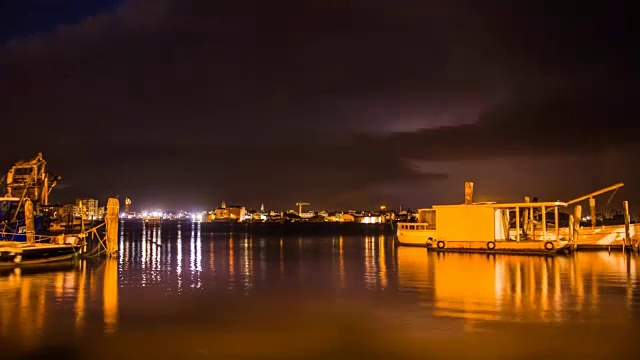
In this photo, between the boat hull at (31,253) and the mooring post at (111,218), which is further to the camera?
the mooring post at (111,218)

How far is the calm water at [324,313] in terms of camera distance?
14.3 m

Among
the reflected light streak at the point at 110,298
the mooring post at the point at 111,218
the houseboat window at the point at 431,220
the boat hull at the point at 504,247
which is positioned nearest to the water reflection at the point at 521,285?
the boat hull at the point at 504,247

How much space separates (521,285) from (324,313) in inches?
A: 417

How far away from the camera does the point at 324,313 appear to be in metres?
19.4

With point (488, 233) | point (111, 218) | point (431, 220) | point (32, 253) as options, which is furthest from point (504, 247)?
point (32, 253)

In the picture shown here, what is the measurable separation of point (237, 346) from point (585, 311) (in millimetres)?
11495

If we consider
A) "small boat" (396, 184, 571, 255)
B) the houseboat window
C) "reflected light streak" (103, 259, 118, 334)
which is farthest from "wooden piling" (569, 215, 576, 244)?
"reflected light streak" (103, 259, 118, 334)

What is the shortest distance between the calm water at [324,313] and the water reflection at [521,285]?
0.07 m

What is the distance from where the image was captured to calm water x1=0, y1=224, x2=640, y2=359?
14.3 meters

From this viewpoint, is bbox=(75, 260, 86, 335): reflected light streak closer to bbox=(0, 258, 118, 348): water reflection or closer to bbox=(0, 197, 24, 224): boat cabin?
bbox=(0, 258, 118, 348): water reflection

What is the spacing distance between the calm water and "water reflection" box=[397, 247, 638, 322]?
0.07 metres

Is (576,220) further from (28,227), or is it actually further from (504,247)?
(28,227)

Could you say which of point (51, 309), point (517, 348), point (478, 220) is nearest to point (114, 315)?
point (51, 309)

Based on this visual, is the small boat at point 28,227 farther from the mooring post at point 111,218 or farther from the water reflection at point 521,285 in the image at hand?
the water reflection at point 521,285
